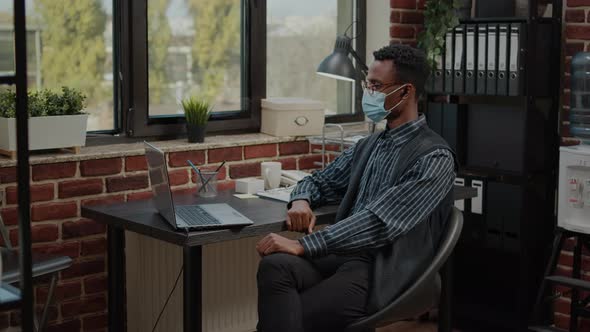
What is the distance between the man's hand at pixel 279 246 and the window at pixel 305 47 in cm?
149

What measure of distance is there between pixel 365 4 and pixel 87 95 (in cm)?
158

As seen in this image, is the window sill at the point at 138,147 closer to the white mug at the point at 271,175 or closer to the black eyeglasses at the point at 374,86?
the white mug at the point at 271,175

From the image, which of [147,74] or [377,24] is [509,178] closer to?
[377,24]

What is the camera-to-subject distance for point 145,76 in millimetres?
3691

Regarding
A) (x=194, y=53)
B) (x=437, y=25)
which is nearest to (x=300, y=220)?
(x=194, y=53)

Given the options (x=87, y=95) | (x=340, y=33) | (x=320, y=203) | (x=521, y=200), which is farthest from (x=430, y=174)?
(x=340, y=33)

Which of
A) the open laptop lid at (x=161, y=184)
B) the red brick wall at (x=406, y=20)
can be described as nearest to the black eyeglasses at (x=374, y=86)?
the open laptop lid at (x=161, y=184)

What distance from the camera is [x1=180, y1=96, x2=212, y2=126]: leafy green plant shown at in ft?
12.3

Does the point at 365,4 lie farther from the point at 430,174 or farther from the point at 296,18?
the point at 430,174

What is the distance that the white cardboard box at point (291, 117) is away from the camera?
156 inches

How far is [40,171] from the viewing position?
3271 mm

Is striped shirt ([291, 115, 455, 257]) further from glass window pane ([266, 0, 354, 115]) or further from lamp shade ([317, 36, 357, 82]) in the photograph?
glass window pane ([266, 0, 354, 115])

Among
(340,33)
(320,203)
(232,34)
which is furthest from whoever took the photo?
(340,33)

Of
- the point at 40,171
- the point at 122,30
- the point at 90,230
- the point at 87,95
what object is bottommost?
the point at 90,230
